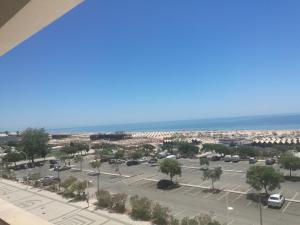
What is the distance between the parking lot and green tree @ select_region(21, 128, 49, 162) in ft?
42.3

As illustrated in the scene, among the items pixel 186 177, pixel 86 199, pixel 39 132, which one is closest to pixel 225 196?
pixel 186 177

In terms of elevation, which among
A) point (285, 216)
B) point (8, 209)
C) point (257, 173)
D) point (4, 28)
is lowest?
point (285, 216)

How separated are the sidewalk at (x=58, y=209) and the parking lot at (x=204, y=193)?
3.03m

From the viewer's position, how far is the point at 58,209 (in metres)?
16.8

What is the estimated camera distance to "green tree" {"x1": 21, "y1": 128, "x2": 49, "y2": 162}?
41.4 meters

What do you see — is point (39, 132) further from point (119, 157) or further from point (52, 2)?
point (52, 2)

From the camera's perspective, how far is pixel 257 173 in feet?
56.4

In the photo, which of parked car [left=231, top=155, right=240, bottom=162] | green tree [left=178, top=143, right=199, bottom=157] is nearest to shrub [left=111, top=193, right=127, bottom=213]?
parked car [left=231, top=155, right=240, bottom=162]

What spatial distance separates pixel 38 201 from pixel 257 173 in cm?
1345

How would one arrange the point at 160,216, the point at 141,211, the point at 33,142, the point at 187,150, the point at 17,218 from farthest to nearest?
the point at 33,142, the point at 187,150, the point at 141,211, the point at 160,216, the point at 17,218

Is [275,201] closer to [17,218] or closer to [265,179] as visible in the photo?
[265,179]

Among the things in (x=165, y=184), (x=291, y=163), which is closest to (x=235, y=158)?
(x=291, y=163)

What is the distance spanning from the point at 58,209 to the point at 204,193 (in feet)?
29.2

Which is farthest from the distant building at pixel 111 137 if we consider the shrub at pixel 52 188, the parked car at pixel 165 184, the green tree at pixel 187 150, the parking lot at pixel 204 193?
the parked car at pixel 165 184
